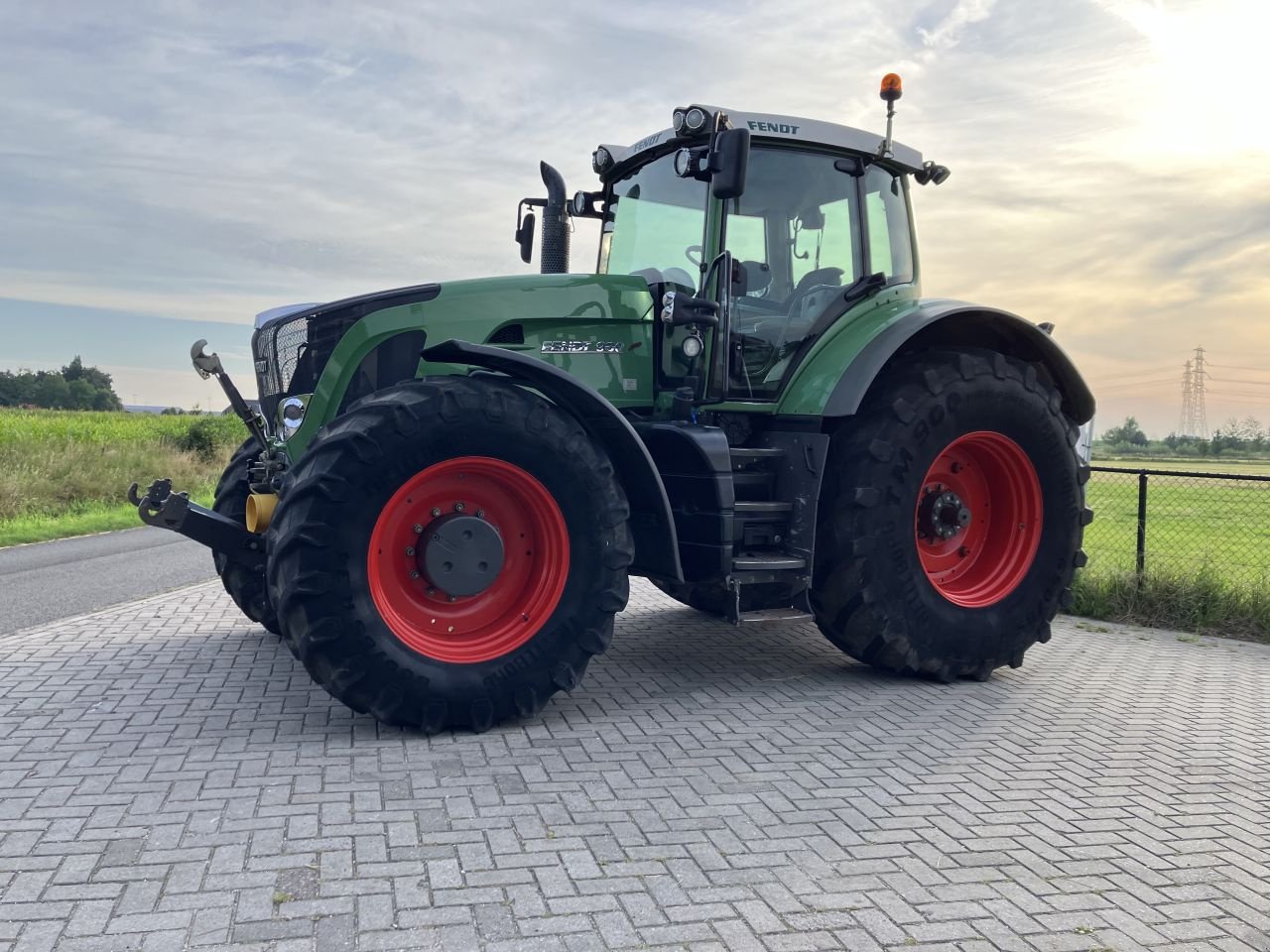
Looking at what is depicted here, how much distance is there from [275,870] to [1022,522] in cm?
487

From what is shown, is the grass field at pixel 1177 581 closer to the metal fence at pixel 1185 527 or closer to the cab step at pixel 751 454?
the metal fence at pixel 1185 527

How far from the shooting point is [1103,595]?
882cm

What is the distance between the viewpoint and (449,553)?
4.88 m

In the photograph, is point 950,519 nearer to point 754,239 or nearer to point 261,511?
point 754,239

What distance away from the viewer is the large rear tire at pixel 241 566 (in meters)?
6.46

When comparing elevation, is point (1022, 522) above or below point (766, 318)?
below

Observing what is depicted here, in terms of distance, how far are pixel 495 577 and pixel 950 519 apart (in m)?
2.78

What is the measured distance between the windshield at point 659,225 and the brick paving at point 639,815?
7.85 ft

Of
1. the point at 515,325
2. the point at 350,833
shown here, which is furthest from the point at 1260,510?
the point at 350,833

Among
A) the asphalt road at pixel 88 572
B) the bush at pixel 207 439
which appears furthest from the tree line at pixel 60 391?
the asphalt road at pixel 88 572

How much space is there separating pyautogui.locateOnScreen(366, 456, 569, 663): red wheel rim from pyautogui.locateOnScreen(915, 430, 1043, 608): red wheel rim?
2378 millimetres

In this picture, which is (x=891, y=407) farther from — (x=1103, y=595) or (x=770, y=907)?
(x=1103, y=595)

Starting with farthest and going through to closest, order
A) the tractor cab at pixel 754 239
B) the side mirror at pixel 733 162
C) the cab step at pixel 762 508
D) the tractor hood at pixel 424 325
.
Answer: the tractor cab at pixel 754 239 < the cab step at pixel 762 508 < the tractor hood at pixel 424 325 < the side mirror at pixel 733 162

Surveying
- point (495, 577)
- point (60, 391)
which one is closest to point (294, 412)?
point (495, 577)
